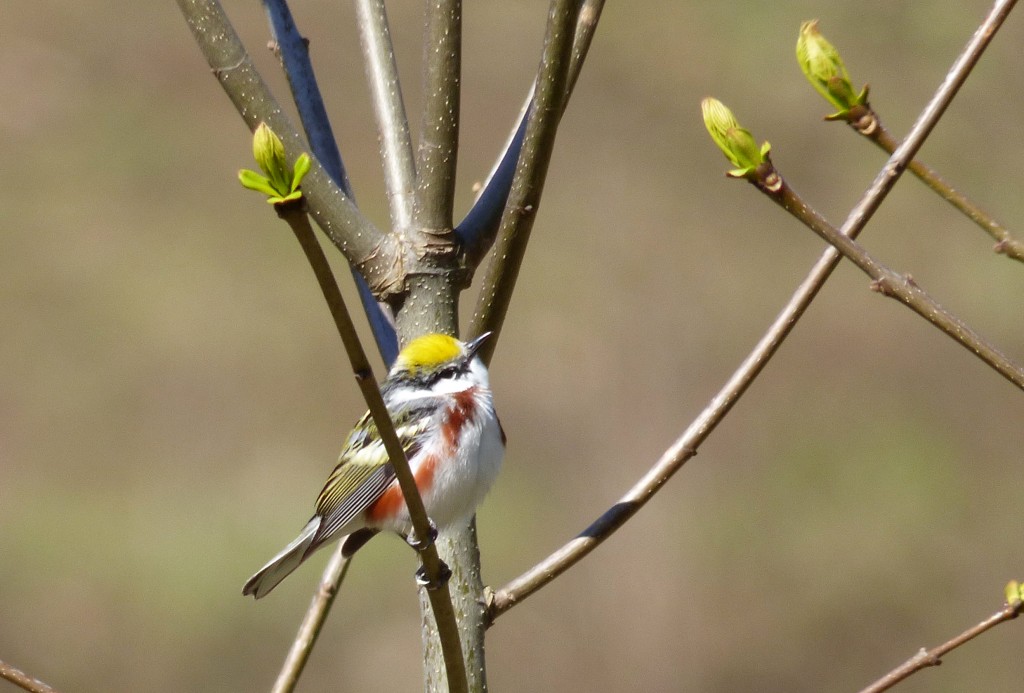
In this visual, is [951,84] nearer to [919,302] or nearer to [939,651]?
[919,302]

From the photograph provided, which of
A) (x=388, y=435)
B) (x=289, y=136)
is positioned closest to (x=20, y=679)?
(x=388, y=435)

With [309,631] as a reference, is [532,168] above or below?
above

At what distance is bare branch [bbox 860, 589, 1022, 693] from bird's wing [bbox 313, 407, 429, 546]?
1.51 metres

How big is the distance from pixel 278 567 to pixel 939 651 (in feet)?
6.09

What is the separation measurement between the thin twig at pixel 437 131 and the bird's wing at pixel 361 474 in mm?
903

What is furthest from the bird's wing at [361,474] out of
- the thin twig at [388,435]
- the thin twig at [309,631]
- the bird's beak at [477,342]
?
the thin twig at [388,435]

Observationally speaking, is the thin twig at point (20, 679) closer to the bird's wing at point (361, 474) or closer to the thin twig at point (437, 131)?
the thin twig at point (437, 131)

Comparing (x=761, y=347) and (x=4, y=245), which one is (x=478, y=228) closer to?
→ (x=761, y=347)

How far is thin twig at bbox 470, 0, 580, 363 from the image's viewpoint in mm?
2180

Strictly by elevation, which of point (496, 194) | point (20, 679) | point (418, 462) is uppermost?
point (496, 194)

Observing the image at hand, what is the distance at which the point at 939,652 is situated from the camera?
214 centimetres

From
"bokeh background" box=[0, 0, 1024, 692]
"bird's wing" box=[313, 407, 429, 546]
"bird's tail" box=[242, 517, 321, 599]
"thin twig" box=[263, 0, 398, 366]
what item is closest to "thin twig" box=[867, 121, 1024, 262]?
"thin twig" box=[263, 0, 398, 366]

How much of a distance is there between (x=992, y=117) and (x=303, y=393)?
639 cm

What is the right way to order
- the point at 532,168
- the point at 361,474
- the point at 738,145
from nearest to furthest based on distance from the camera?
the point at 738,145 < the point at 532,168 < the point at 361,474
